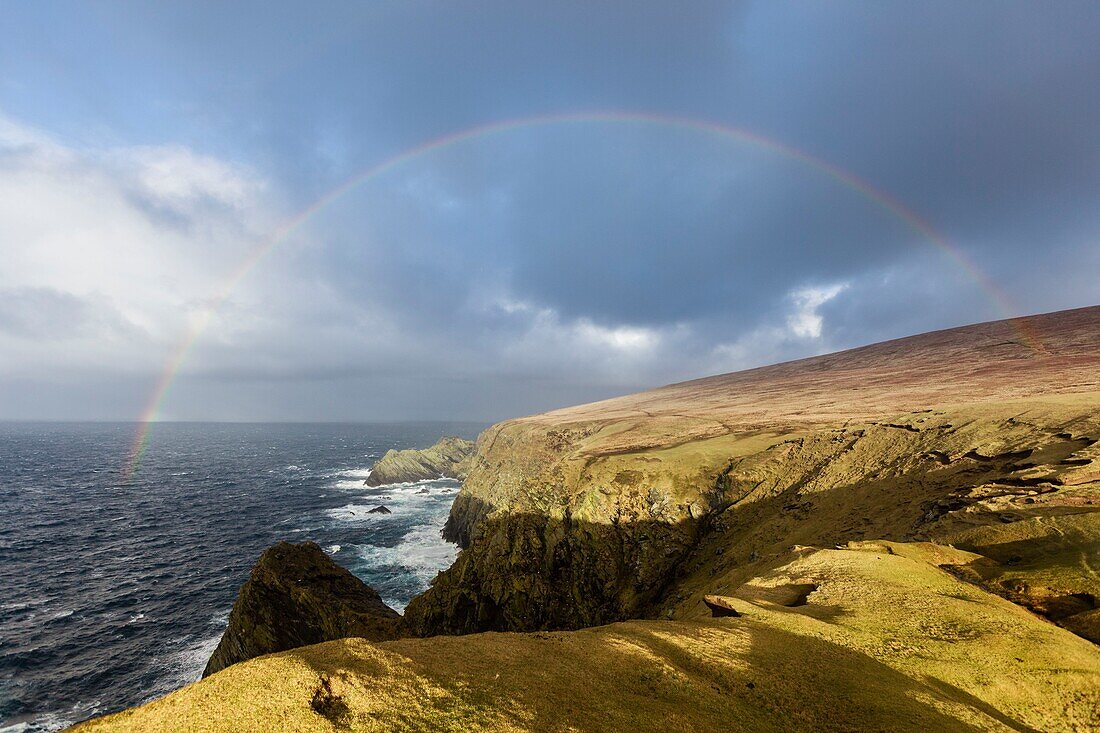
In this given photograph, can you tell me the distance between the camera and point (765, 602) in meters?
18.7

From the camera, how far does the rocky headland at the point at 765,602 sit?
34.7 feet

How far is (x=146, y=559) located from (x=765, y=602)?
91.3m

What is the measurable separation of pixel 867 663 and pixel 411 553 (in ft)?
247

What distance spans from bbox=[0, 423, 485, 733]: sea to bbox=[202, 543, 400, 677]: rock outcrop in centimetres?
960

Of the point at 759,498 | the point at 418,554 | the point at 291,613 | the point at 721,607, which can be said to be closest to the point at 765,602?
the point at 721,607

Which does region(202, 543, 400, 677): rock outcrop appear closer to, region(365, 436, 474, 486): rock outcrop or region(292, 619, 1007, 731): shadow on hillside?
region(292, 619, 1007, 731): shadow on hillside

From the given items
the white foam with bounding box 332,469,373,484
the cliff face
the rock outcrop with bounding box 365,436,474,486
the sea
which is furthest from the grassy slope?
the white foam with bounding box 332,469,373,484

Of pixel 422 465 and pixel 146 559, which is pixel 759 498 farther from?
pixel 422 465

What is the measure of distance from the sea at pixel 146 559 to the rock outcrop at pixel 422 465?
7281 millimetres

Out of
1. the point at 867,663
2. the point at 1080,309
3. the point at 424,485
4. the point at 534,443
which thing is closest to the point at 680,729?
the point at 867,663

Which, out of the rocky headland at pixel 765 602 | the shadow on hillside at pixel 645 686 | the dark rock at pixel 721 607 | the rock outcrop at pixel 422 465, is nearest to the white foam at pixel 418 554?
the rocky headland at pixel 765 602

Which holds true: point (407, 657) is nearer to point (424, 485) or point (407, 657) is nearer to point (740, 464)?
point (740, 464)

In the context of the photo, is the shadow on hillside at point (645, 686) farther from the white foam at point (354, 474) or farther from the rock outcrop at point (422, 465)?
the white foam at point (354, 474)

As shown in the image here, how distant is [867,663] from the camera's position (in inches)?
523
